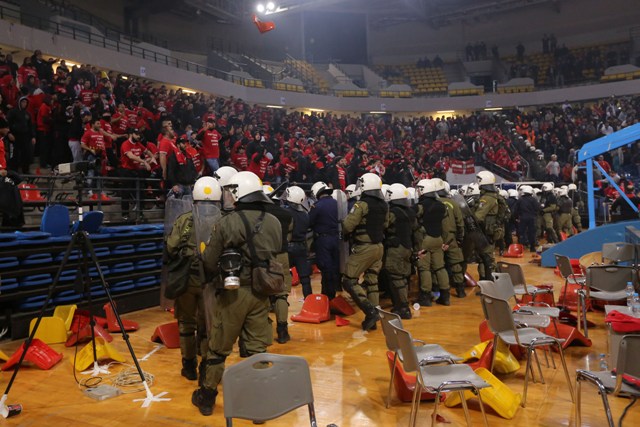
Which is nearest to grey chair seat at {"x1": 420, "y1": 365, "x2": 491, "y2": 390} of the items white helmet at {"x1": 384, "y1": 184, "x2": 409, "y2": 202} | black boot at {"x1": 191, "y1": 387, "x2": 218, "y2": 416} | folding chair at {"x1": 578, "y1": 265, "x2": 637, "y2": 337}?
black boot at {"x1": 191, "y1": 387, "x2": 218, "y2": 416}

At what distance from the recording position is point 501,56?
3350cm

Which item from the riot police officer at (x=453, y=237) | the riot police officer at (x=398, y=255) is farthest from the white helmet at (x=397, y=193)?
the riot police officer at (x=453, y=237)

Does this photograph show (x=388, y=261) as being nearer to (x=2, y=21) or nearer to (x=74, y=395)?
(x=74, y=395)

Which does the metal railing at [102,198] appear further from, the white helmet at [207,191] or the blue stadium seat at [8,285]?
the white helmet at [207,191]

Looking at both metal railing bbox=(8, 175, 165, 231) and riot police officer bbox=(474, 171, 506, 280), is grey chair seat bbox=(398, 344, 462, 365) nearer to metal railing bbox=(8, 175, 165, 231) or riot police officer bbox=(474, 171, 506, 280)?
riot police officer bbox=(474, 171, 506, 280)

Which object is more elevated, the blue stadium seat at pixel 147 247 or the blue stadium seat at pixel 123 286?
the blue stadium seat at pixel 147 247

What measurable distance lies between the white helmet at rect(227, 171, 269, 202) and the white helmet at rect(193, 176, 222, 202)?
595 millimetres

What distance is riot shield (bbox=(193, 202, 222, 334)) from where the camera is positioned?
4.36 meters

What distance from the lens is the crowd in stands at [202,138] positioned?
9.36 metres

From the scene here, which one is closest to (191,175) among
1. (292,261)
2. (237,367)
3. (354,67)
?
(292,261)

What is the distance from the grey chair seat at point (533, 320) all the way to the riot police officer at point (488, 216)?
157 inches

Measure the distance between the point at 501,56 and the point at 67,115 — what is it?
29.8m

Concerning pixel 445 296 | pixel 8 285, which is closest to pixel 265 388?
pixel 8 285

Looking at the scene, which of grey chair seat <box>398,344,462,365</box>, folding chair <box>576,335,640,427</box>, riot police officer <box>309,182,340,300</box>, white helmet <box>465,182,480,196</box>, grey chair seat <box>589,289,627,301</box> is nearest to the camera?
folding chair <box>576,335,640,427</box>
